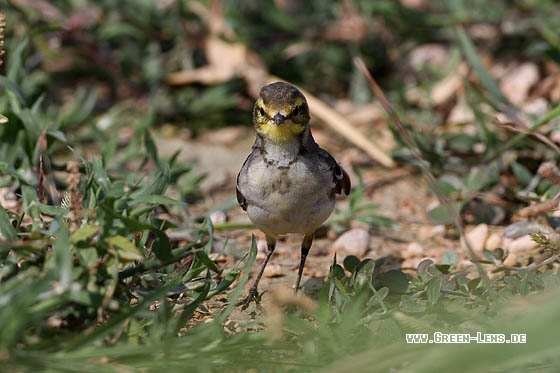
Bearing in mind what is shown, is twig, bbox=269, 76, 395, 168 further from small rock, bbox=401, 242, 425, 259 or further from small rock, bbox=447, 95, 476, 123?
small rock, bbox=401, 242, 425, 259

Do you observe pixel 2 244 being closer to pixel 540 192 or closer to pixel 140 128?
pixel 140 128

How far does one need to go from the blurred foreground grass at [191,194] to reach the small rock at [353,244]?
135 millimetres

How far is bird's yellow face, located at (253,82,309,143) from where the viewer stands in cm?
339

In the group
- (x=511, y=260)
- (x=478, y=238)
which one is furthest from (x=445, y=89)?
(x=511, y=260)

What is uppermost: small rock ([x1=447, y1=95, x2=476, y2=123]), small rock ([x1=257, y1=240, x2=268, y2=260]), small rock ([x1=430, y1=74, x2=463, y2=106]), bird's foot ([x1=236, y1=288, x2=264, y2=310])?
small rock ([x1=430, y1=74, x2=463, y2=106])

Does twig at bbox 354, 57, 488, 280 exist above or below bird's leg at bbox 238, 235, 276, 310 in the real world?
above

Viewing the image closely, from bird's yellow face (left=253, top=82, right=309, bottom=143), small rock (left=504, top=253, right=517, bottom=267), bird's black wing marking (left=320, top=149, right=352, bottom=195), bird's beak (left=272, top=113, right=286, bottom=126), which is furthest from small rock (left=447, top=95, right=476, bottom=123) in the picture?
bird's beak (left=272, top=113, right=286, bottom=126)

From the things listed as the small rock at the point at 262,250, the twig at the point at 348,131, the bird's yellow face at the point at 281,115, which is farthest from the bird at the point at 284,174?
the twig at the point at 348,131

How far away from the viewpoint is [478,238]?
3943 millimetres

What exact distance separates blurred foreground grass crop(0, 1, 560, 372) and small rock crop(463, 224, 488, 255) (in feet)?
0.65

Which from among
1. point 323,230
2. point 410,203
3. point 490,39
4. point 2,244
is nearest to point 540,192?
point 410,203

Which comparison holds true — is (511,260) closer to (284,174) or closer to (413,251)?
(413,251)

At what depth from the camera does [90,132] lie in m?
5.21

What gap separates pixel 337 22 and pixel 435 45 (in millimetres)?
782
